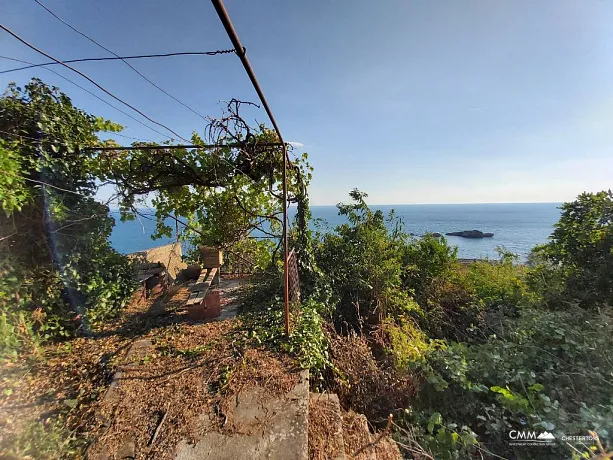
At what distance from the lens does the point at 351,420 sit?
8.21 ft

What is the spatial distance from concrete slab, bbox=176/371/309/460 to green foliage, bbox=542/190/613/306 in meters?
5.69

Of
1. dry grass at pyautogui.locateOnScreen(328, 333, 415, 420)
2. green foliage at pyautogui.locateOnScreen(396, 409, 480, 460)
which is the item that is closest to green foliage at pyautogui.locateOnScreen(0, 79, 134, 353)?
dry grass at pyautogui.locateOnScreen(328, 333, 415, 420)

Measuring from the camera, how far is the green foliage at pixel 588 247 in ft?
14.6

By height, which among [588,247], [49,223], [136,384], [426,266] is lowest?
[136,384]

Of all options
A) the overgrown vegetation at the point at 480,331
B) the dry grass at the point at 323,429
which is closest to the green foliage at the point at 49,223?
the dry grass at the point at 323,429

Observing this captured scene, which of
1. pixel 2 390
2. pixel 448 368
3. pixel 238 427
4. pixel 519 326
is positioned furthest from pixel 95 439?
pixel 519 326

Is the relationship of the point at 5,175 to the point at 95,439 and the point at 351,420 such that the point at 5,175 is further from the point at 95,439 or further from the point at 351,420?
the point at 351,420

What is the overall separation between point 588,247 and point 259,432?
21.0 feet

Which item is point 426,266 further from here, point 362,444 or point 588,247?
point 362,444

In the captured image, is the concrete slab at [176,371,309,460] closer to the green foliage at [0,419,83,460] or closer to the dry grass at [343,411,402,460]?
the dry grass at [343,411,402,460]

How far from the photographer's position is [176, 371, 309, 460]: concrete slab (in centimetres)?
188

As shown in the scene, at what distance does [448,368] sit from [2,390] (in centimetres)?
472

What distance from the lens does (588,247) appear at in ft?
15.4

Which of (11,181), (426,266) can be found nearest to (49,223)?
(11,181)
